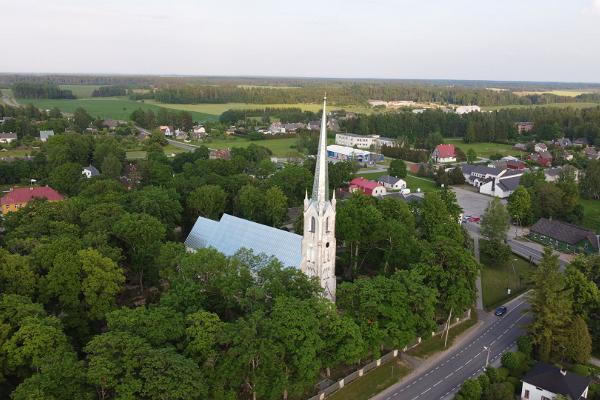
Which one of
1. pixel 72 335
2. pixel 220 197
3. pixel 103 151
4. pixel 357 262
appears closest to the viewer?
pixel 72 335

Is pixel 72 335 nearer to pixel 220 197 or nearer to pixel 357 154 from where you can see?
pixel 220 197

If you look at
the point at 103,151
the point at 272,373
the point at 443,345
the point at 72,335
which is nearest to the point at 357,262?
the point at 443,345

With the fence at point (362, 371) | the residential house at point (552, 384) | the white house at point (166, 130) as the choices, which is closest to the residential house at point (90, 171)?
the fence at point (362, 371)

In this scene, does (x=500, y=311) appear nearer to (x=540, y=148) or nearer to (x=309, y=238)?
(x=309, y=238)

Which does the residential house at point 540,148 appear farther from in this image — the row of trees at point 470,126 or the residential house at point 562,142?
the row of trees at point 470,126

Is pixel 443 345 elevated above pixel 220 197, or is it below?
below

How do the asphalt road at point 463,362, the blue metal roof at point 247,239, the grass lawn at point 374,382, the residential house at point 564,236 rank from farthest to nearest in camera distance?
the residential house at point 564,236 → the blue metal roof at point 247,239 → the asphalt road at point 463,362 → the grass lawn at point 374,382
